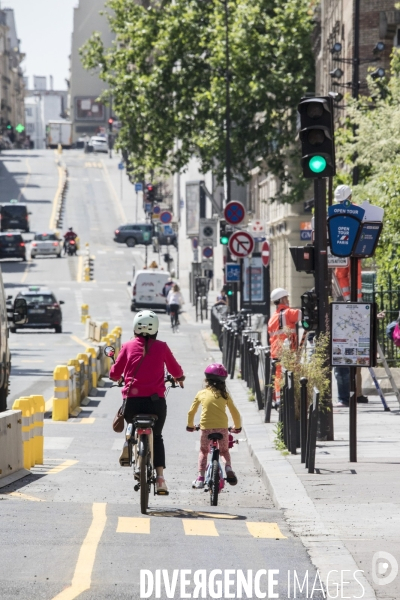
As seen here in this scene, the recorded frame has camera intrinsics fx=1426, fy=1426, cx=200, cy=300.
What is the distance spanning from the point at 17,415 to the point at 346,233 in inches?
151

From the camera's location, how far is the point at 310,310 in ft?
49.6

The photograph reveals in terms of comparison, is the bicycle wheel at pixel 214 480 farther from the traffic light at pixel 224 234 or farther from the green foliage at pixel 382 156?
the traffic light at pixel 224 234

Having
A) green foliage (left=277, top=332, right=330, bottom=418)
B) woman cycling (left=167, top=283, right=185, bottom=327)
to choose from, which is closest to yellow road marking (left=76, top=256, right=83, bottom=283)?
woman cycling (left=167, top=283, right=185, bottom=327)

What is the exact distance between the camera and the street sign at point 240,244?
29.4 m

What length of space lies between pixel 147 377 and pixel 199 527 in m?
1.82

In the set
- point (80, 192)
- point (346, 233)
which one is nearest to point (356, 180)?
point (346, 233)

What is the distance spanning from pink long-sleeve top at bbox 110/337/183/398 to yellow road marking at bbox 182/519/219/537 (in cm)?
143

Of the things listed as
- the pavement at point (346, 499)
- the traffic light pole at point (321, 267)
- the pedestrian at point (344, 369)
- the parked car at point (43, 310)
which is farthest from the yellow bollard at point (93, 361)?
the parked car at point (43, 310)

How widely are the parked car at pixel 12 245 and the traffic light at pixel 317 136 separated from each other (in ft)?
214

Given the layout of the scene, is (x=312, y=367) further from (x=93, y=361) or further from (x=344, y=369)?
(x=93, y=361)

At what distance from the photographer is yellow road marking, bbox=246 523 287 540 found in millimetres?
9750

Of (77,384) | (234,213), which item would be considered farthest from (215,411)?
(234,213)

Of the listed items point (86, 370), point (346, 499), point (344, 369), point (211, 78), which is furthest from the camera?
point (211, 78)

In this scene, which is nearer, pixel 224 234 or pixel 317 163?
pixel 317 163
